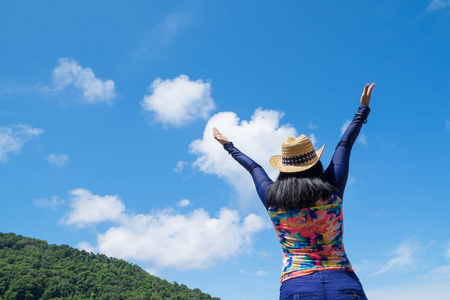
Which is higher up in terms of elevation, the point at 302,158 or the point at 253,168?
the point at 253,168

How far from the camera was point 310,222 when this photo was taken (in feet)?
8.15

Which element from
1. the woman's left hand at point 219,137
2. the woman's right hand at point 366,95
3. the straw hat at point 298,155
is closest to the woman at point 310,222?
the straw hat at point 298,155

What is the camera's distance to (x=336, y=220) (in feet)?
8.27

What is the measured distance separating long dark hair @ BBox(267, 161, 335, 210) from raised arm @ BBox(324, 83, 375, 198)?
0.09 meters

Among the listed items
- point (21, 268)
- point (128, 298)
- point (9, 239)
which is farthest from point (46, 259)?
point (128, 298)

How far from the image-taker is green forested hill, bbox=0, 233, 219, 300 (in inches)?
3450

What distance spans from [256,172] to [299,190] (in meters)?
0.55

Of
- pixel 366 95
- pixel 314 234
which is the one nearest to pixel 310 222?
pixel 314 234

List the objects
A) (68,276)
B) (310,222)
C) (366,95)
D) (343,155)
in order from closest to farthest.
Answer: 1. (310,222)
2. (343,155)
3. (366,95)
4. (68,276)

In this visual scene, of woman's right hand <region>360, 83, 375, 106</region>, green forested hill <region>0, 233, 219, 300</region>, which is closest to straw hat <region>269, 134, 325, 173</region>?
woman's right hand <region>360, 83, 375, 106</region>

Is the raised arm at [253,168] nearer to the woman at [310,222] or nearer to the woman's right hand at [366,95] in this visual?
the woman at [310,222]

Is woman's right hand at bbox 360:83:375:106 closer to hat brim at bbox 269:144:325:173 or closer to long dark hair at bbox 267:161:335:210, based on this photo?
hat brim at bbox 269:144:325:173

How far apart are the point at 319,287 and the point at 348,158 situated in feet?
3.01

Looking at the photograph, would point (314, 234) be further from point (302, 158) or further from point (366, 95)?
point (366, 95)
